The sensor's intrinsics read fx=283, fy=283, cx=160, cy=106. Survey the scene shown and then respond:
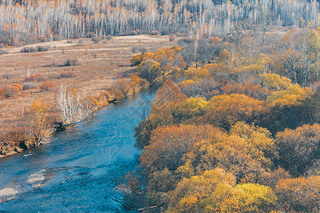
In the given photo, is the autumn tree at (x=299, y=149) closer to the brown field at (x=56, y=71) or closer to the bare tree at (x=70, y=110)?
the bare tree at (x=70, y=110)

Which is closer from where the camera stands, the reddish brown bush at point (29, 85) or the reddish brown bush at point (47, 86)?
the reddish brown bush at point (47, 86)

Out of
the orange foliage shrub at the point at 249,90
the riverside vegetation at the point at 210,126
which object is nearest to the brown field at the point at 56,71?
the riverside vegetation at the point at 210,126

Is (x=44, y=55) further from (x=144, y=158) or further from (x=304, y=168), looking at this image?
(x=304, y=168)

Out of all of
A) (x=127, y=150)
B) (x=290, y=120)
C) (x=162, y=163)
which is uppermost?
(x=290, y=120)

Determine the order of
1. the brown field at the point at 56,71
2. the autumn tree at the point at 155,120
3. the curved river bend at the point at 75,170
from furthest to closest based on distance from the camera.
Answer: the brown field at the point at 56,71 → the autumn tree at the point at 155,120 → the curved river bend at the point at 75,170

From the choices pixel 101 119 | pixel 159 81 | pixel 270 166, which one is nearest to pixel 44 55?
pixel 159 81

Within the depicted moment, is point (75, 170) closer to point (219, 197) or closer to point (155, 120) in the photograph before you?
point (155, 120)

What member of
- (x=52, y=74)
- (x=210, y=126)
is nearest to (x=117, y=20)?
(x=52, y=74)
